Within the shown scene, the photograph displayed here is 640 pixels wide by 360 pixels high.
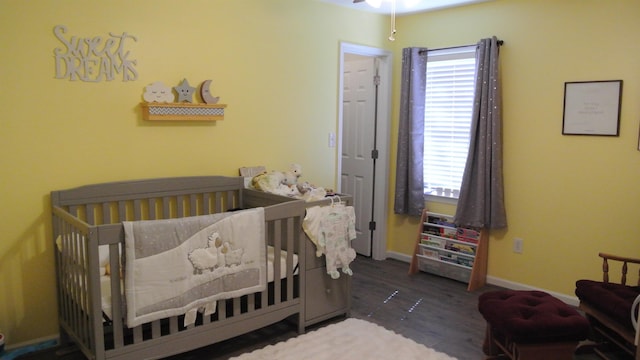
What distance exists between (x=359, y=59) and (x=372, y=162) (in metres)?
1.03

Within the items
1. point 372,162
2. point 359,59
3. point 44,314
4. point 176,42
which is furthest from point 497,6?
point 44,314

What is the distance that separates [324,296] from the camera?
320cm

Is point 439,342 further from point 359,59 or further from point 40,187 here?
point 359,59

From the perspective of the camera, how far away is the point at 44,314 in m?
2.81

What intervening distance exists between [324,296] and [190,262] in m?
1.08

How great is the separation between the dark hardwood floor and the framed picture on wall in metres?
1.46

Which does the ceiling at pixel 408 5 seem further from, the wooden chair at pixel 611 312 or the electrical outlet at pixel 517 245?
the wooden chair at pixel 611 312

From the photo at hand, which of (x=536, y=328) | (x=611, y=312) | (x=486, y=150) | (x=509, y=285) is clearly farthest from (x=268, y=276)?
(x=509, y=285)

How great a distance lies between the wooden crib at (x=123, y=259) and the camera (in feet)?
7.41

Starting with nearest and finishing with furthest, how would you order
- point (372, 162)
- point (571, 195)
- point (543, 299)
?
point (543, 299) → point (571, 195) → point (372, 162)

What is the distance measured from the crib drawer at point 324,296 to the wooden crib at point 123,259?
0.20 feet

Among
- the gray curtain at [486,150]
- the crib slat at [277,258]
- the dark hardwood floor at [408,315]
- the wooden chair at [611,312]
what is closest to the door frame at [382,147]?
the dark hardwood floor at [408,315]

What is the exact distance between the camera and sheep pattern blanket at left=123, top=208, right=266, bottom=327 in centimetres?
229

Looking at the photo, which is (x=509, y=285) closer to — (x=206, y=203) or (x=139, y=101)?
(x=206, y=203)
